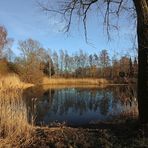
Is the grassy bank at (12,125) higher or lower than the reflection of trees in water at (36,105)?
higher

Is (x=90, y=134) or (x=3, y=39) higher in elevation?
(x=3, y=39)

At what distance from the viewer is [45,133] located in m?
7.12

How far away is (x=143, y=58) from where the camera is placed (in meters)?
7.51

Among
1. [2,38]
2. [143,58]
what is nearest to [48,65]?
[2,38]

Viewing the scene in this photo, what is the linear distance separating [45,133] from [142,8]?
150 inches

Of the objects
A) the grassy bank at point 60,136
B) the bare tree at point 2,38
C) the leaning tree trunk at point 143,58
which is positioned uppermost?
the bare tree at point 2,38

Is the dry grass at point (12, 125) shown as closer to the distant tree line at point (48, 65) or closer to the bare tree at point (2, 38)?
the distant tree line at point (48, 65)

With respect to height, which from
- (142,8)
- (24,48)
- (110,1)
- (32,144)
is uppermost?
(24,48)

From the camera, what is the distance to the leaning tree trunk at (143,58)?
7.39 metres

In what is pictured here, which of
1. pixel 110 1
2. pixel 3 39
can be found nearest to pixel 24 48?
pixel 3 39

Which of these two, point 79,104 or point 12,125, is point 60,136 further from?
point 79,104

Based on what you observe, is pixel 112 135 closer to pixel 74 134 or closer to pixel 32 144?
pixel 74 134

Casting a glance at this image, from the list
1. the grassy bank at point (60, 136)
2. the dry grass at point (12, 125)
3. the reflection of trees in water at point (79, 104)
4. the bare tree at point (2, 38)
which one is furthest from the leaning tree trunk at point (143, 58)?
the bare tree at point (2, 38)

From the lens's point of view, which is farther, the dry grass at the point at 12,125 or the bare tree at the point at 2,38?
the bare tree at the point at 2,38
